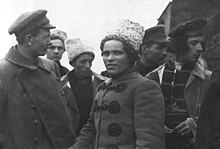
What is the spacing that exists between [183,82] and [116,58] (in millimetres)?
1020

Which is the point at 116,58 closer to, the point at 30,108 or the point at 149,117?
the point at 149,117

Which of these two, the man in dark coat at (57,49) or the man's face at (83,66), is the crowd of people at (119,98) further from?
the man in dark coat at (57,49)

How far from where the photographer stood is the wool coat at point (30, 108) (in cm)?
460

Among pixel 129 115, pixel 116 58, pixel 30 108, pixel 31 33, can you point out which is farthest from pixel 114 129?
pixel 31 33

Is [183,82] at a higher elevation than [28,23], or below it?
below

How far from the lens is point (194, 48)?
4.87m

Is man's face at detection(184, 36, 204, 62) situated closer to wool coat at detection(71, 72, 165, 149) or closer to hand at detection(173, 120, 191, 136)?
hand at detection(173, 120, 191, 136)

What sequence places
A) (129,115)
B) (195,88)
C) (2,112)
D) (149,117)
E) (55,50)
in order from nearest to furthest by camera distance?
(149,117)
(129,115)
(2,112)
(195,88)
(55,50)

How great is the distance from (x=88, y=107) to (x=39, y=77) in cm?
150

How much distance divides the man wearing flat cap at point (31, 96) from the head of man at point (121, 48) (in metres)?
0.88

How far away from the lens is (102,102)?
423 centimetres

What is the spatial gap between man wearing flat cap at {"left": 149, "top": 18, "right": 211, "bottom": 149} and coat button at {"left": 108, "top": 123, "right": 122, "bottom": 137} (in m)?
0.78

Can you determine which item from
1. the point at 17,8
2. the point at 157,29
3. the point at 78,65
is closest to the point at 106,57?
the point at 157,29

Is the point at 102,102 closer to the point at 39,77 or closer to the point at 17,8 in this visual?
the point at 39,77
